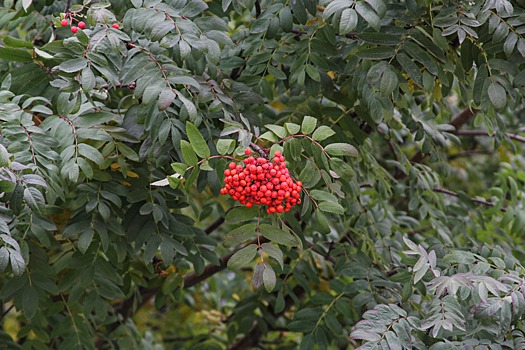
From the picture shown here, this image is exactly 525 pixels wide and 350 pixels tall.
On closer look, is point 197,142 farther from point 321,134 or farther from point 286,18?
point 286,18

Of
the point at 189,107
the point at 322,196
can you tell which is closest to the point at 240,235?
the point at 322,196

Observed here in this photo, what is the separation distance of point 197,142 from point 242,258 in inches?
11.7

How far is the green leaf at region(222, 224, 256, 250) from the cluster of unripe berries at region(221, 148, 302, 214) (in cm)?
15

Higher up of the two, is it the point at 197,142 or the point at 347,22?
Result: the point at 347,22

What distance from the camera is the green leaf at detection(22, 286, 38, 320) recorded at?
2.01 m

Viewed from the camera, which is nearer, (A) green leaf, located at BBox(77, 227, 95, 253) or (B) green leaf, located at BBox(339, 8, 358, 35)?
(B) green leaf, located at BBox(339, 8, 358, 35)

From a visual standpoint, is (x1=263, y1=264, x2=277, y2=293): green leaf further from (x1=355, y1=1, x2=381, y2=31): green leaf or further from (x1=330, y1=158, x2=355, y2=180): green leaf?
(x1=355, y1=1, x2=381, y2=31): green leaf

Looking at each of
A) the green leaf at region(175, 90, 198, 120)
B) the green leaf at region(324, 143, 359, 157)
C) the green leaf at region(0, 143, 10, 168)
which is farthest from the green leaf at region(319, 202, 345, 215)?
the green leaf at region(0, 143, 10, 168)

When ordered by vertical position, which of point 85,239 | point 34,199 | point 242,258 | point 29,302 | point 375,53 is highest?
point 375,53

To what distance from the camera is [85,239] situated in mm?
1895

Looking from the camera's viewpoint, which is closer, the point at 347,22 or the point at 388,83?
the point at 347,22

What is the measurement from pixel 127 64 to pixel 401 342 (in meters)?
0.94

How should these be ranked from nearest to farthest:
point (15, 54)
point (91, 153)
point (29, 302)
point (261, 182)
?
point (261, 182)
point (91, 153)
point (15, 54)
point (29, 302)

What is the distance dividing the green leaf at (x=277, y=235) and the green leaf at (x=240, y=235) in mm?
28
